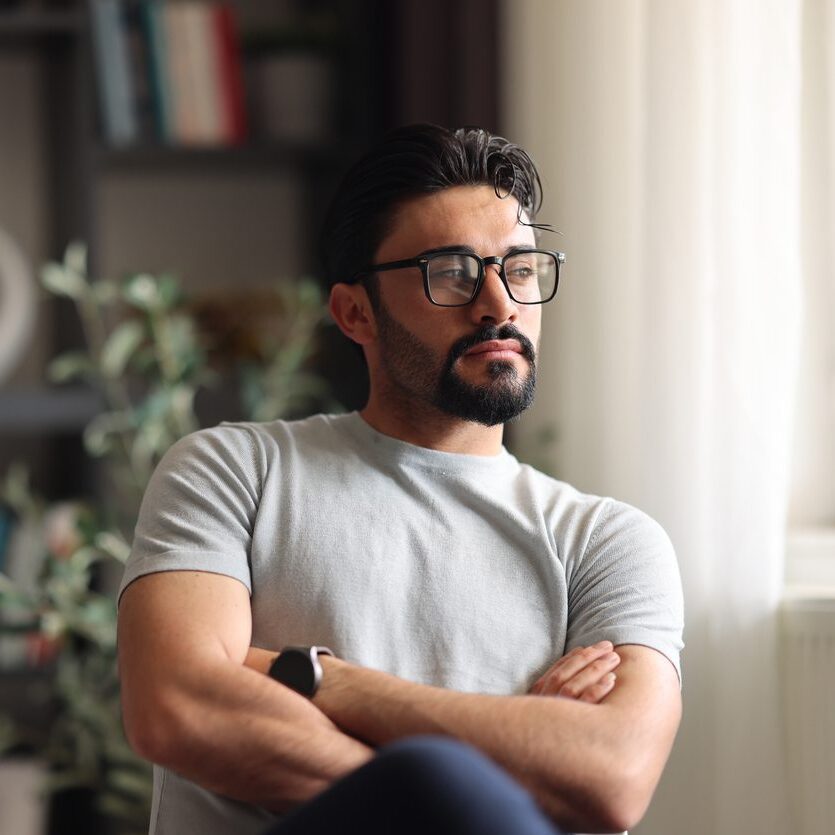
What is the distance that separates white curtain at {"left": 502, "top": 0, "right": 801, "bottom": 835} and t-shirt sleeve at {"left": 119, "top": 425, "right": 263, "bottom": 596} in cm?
70

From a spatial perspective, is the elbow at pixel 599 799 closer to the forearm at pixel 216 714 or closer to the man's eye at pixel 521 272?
the forearm at pixel 216 714

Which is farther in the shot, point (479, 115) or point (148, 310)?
point (479, 115)

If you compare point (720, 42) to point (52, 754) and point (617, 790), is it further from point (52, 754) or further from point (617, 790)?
point (52, 754)

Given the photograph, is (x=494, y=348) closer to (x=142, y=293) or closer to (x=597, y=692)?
(x=597, y=692)

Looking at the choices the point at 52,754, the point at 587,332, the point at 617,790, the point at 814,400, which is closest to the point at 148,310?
the point at 587,332

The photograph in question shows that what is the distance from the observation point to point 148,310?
7.76ft

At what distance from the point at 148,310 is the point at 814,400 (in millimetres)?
1188

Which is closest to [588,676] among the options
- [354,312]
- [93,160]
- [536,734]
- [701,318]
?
[536,734]

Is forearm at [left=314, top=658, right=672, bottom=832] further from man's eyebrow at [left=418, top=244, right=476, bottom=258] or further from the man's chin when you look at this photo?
man's eyebrow at [left=418, top=244, right=476, bottom=258]

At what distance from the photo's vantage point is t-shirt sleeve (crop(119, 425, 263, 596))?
4.50ft

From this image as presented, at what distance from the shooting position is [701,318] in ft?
6.11

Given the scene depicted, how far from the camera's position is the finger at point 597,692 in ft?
4.25

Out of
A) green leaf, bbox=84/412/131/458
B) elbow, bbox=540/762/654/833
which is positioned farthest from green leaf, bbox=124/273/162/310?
elbow, bbox=540/762/654/833

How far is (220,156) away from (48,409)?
0.68 meters
